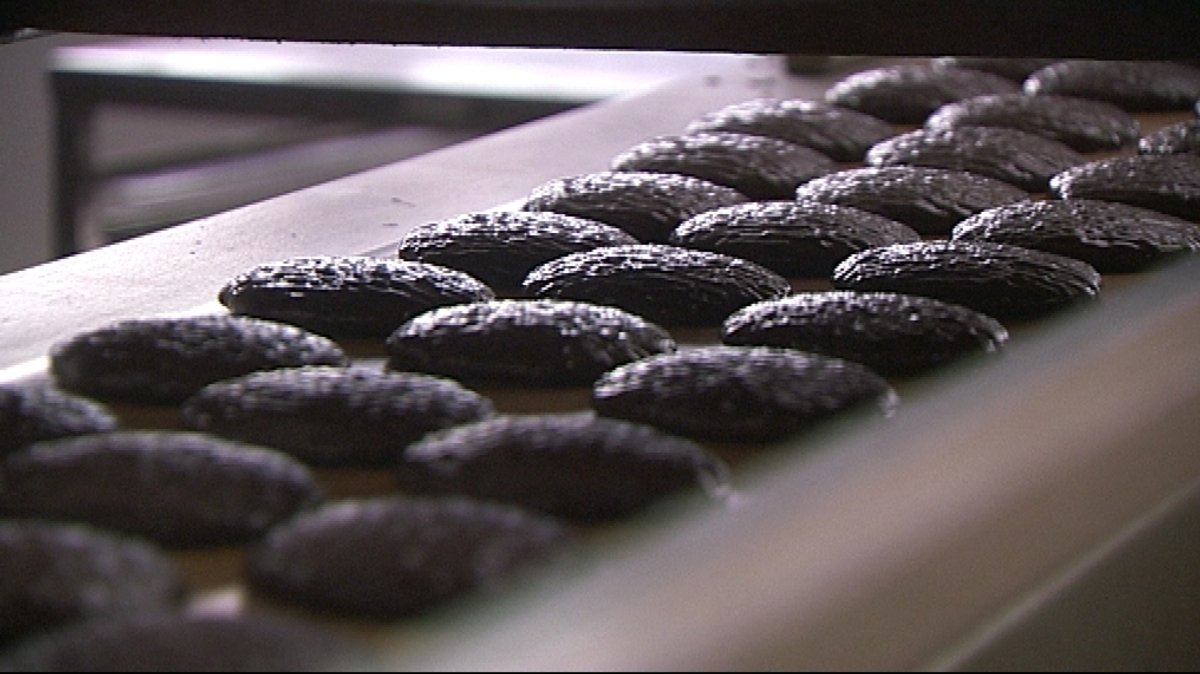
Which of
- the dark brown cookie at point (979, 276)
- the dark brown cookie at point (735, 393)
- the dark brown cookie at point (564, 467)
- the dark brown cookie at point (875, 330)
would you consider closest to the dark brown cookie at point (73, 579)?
the dark brown cookie at point (564, 467)

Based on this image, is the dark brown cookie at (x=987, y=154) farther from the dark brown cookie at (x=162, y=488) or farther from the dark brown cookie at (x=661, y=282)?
the dark brown cookie at (x=162, y=488)

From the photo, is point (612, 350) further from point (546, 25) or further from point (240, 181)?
point (240, 181)

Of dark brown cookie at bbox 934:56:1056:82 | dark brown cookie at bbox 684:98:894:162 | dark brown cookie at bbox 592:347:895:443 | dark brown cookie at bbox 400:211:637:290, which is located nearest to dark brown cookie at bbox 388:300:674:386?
dark brown cookie at bbox 592:347:895:443

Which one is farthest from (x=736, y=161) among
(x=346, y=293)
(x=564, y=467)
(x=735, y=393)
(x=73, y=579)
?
(x=73, y=579)

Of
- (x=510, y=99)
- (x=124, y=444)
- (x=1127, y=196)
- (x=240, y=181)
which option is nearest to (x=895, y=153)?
(x=1127, y=196)

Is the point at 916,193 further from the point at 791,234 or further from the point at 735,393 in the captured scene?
the point at 735,393
